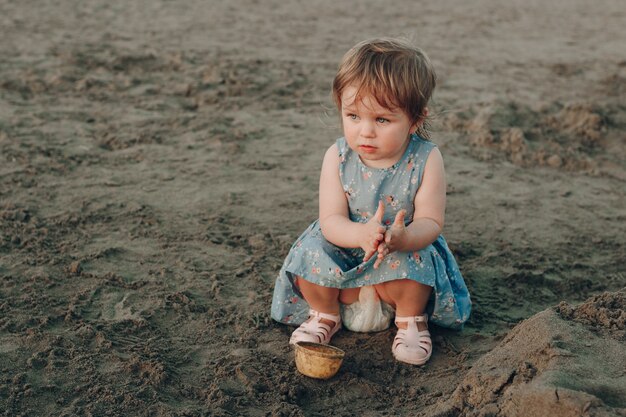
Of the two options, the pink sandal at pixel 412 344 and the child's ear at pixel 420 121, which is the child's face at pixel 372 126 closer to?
the child's ear at pixel 420 121

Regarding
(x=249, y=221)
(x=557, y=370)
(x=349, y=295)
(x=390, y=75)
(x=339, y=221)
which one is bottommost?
(x=249, y=221)

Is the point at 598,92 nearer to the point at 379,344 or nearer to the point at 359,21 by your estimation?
the point at 359,21

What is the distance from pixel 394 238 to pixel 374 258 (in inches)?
12.0

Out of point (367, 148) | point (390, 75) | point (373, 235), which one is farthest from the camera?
point (367, 148)

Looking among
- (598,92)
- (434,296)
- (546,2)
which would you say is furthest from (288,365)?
(546,2)

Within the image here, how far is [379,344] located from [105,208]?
5.92 ft

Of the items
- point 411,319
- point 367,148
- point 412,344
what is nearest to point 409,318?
point 411,319

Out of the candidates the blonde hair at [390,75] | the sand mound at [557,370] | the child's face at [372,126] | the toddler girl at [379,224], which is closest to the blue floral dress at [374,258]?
the toddler girl at [379,224]

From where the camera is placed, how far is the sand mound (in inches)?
81.4

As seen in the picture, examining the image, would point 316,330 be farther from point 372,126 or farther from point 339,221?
point 372,126

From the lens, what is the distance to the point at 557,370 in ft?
7.20

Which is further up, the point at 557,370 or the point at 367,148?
the point at 367,148

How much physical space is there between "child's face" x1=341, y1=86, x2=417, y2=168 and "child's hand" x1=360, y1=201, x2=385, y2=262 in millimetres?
273

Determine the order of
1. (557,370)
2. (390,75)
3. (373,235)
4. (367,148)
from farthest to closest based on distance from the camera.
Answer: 1. (367,148)
2. (390,75)
3. (373,235)
4. (557,370)
